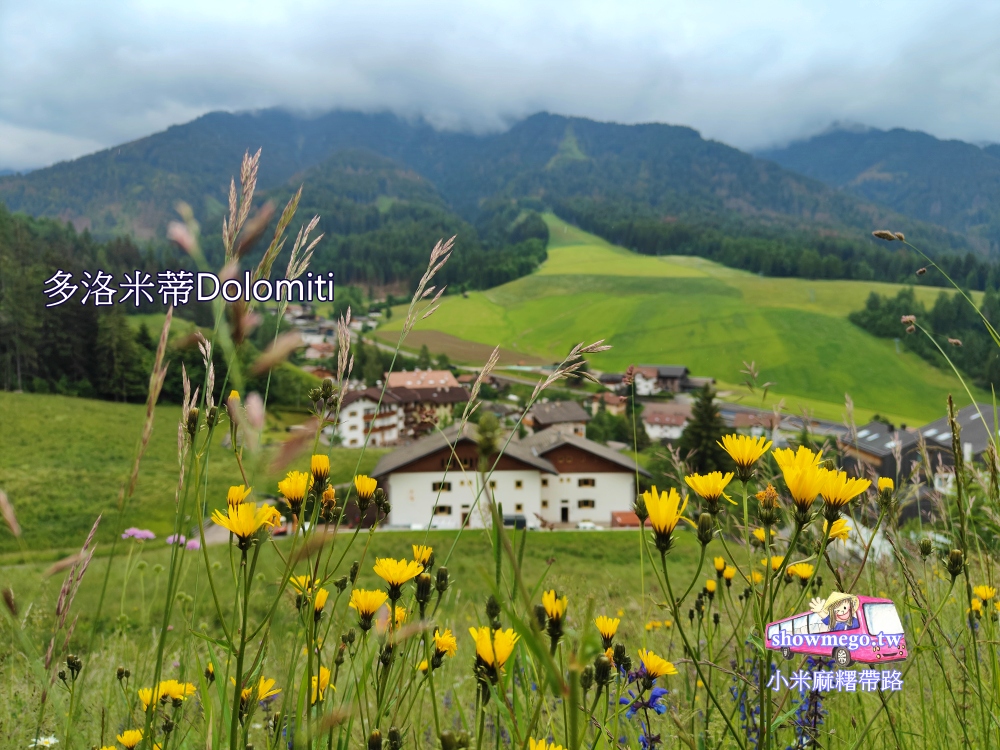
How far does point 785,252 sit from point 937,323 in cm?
3393

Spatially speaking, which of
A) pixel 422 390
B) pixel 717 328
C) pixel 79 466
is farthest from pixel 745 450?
pixel 717 328

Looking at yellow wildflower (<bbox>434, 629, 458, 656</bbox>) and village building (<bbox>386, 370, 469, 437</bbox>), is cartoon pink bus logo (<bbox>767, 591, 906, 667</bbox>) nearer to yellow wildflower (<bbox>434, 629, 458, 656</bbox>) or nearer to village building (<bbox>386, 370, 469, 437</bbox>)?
yellow wildflower (<bbox>434, 629, 458, 656</bbox>)

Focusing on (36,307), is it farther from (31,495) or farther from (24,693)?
(24,693)

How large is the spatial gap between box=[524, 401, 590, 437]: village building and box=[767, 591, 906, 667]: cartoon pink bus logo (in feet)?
121

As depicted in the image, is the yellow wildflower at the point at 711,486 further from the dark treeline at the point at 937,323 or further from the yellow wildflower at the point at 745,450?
the dark treeline at the point at 937,323

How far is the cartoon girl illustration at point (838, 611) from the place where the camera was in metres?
0.88

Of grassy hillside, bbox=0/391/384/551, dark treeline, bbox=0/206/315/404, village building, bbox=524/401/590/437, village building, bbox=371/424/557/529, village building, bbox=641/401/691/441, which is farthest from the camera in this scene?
village building, bbox=641/401/691/441

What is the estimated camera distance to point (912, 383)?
53906mm

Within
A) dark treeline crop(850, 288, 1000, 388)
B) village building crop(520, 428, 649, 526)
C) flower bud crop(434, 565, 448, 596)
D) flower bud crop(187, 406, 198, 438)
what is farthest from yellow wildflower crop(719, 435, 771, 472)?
dark treeline crop(850, 288, 1000, 388)

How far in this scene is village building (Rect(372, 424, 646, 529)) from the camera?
26172 mm

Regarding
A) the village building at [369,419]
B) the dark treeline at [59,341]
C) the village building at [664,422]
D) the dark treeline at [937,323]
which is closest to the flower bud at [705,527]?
the village building at [369,419]

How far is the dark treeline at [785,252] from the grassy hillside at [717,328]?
4.60 meters

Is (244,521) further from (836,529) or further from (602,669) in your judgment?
(836,529)

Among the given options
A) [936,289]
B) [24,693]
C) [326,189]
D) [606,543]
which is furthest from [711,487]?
[326,189]
